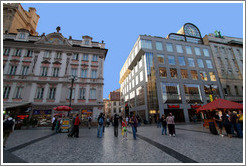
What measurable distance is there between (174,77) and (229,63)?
18606mm

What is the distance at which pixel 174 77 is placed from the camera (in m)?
29.8

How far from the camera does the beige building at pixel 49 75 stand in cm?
1798

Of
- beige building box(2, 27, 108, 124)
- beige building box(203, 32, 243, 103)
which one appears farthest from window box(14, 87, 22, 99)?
beige building box(203, 32, 243, 103)

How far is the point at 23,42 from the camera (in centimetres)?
2091

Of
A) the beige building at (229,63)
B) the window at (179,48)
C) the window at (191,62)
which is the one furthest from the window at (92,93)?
the beige building at (229,63)

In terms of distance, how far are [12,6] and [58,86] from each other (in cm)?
2349

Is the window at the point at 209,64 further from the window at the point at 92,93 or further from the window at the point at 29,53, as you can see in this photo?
the window at the point at 29,53

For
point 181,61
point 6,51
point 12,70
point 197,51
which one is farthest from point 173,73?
point 6,51

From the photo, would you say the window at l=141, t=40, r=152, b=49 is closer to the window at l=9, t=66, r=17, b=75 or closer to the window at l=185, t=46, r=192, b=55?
the window at l=185, t=46, r=192, b=55

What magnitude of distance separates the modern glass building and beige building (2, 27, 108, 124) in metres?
13.9

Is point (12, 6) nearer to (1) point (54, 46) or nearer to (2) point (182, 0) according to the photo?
(1) point (54, 46)

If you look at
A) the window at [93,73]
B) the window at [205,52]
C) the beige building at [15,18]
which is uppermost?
the beige building at [15,18]

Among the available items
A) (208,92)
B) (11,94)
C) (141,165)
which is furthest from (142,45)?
(141,165)

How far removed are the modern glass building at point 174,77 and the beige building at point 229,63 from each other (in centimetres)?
182
